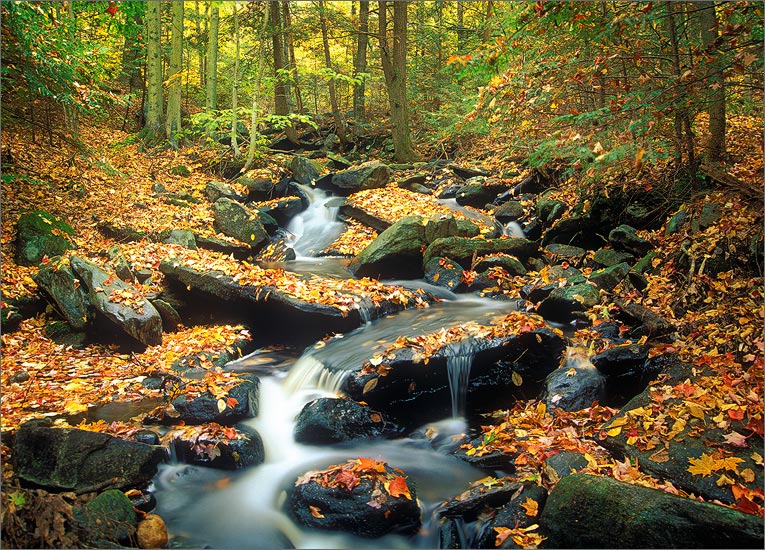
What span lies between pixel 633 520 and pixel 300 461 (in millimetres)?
3189

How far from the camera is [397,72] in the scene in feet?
47.4

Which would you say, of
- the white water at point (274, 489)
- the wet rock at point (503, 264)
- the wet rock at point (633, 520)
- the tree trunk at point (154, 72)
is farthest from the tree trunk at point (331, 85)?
the wet rock at point (633, 520)

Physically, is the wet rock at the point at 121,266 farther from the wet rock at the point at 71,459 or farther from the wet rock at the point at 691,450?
the wet rock at the point at 691,450

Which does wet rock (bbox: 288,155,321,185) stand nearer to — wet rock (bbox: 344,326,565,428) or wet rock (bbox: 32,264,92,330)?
wet rock (bbox: 32,264,92,330)

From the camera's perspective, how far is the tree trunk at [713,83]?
186 inches

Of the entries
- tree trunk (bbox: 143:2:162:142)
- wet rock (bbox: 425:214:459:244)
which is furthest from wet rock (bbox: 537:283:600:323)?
tree trunk (bbox: 143:2:162:142)

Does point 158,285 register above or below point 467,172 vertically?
below

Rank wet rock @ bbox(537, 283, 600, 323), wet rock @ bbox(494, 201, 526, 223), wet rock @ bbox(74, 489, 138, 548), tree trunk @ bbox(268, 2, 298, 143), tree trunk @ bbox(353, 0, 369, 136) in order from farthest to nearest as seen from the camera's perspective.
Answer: tree trunk @ bbox(353, 0, 369, 136), tree trunk @ bbox(268, 2, 298, 143), wet rock @ bbox(494, 201, 526, 223), wet rock @ bbox(537, 283, 600, 323), wet rock @ bbox(74, 489, 138, 548)

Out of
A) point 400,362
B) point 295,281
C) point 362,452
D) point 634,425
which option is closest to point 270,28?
point 295,281

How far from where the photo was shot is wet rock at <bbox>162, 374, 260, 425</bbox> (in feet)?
16.8

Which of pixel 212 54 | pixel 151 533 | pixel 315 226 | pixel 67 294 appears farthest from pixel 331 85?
pixel 151 533

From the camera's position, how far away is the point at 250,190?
519 inches

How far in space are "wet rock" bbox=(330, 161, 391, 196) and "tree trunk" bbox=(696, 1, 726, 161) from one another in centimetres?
826

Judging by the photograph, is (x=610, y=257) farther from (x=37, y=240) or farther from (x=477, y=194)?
(x=37, y=240)
